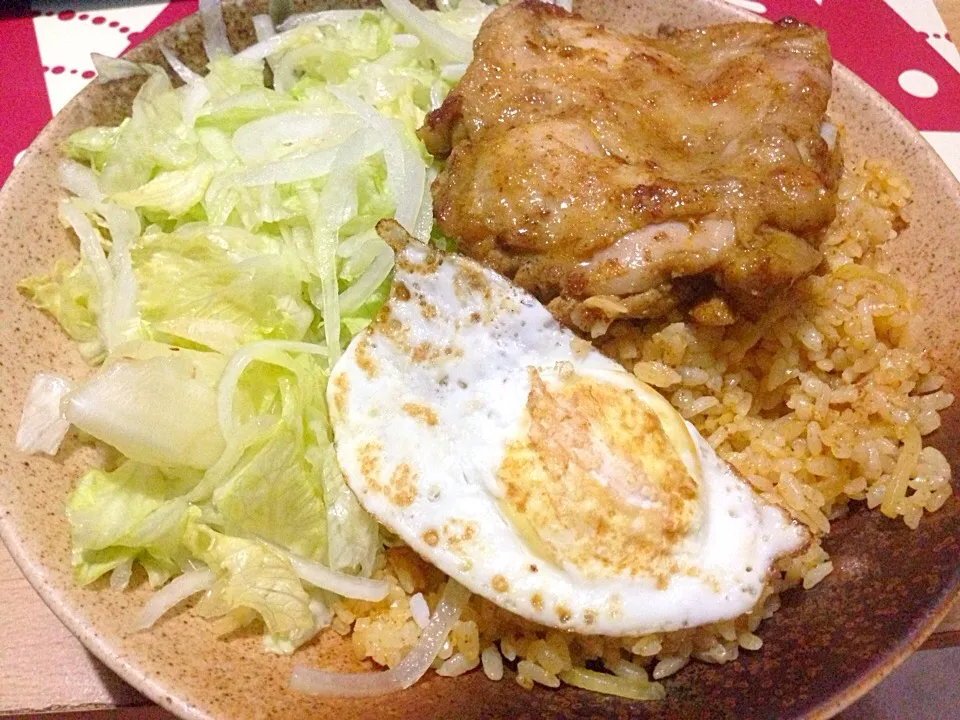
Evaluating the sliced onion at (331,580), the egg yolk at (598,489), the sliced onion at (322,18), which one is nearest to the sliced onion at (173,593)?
the sliced onion at (331,580)

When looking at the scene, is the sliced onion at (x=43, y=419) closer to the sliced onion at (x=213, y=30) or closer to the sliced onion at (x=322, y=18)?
the sliced onion at (x=213, y=30)

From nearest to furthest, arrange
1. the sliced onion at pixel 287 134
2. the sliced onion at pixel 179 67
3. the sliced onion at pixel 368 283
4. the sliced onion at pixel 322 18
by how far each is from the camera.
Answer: the sliced onion at pixel 368 283, the sliced onion at pixel 287 134, the sliced onion at pixel 179 67, the sliced onion at pixel 322 18

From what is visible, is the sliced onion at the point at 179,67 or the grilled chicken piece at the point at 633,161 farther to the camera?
the sliced onion at the point at 179,67

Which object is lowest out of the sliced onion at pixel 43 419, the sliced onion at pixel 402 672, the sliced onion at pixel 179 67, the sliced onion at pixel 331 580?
the sliced onion at pixel 402 672

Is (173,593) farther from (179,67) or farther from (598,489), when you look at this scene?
(179,67)

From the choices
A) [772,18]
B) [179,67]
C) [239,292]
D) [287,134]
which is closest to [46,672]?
[239,292]

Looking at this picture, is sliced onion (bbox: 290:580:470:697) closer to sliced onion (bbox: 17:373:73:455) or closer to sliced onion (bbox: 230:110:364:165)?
sliced onion (bbox: 17:373:73:455)
